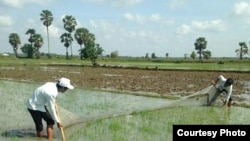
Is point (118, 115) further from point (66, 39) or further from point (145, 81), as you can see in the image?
point (66, 39)

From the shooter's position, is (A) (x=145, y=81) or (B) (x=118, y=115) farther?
(A) (x=145, y=81)

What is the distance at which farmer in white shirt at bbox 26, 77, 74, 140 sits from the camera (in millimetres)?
6711

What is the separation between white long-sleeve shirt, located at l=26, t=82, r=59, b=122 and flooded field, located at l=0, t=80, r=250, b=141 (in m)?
0.71

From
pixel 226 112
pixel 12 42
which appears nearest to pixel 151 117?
pixel 226 112

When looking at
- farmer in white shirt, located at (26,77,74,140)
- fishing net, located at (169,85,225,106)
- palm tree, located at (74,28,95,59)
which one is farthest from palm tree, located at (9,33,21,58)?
farmer in white shirt, located at (26,77,74,140)

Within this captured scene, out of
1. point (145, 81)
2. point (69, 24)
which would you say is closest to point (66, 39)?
point (69, 24)

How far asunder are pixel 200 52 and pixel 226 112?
261ft

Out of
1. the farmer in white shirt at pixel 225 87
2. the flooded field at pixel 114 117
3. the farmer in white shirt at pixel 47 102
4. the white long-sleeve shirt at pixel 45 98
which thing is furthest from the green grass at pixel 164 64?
the white long-sleeve shirt at pixel 45 98

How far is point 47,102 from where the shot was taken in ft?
22.5

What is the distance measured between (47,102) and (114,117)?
2.93m

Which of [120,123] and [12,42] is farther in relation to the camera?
[12,42]

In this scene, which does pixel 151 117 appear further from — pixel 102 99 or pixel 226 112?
pixel 102 99

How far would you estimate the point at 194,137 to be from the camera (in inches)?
217

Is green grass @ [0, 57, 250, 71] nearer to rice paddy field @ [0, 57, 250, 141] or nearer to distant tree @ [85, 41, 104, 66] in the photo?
distant tree @ [85, 41, 104, 66]
